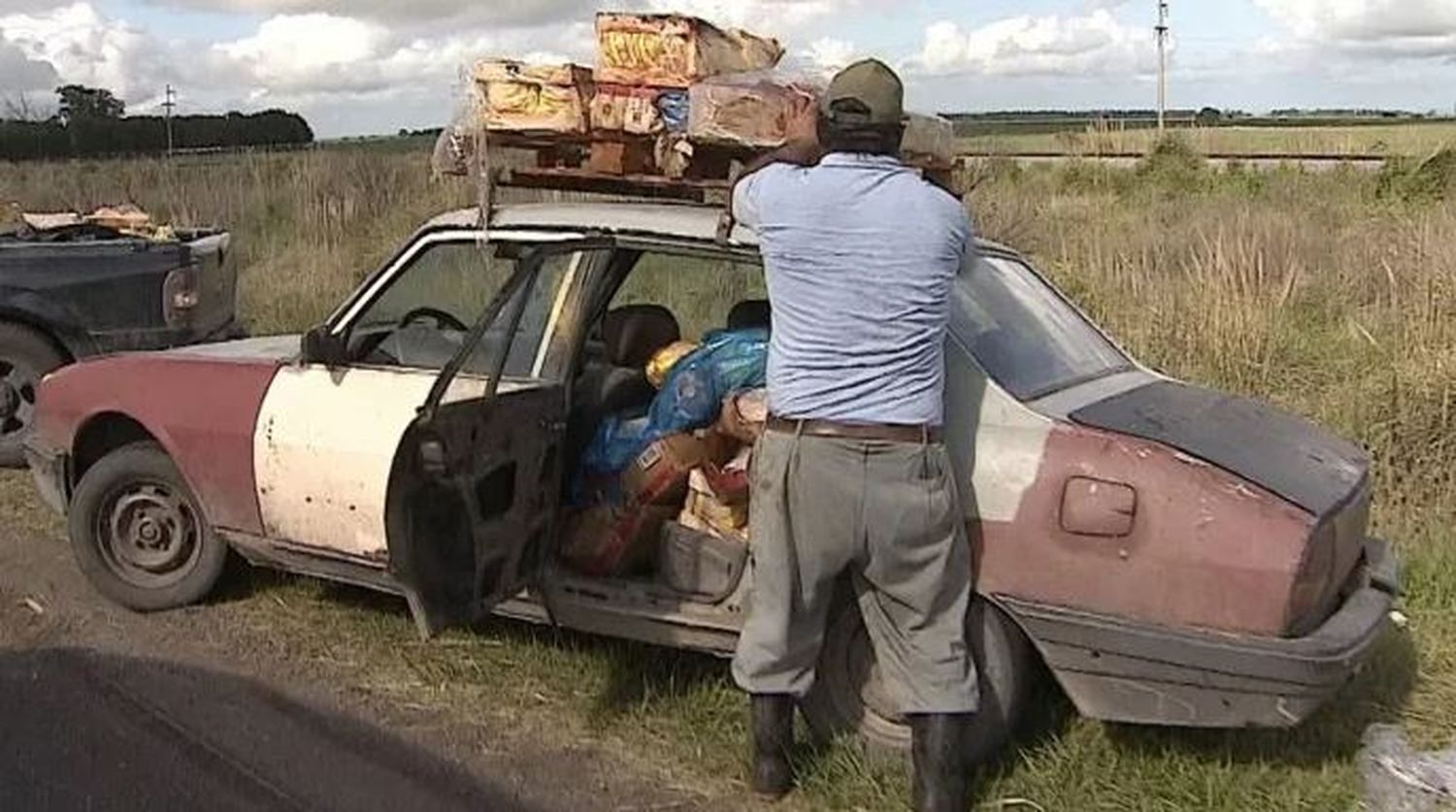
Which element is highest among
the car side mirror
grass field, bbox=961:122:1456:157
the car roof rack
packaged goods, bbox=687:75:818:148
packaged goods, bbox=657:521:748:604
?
grass field, bbox=961:122:1456:157

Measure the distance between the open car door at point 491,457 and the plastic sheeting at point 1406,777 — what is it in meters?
2.51

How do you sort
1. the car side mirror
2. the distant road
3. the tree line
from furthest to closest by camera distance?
the tree line → the distant road → the car side mirror

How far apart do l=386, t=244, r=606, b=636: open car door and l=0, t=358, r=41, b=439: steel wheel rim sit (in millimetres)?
5043

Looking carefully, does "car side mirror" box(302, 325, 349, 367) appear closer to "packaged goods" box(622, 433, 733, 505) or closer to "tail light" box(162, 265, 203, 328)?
"packaged goods" box(622, 433, 733, 505)

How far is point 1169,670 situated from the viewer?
4.25m

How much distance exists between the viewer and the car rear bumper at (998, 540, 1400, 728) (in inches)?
163

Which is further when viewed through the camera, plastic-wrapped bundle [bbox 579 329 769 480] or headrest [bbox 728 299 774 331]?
headrest [bbox 728 299 774 331]

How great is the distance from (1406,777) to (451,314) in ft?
11.7

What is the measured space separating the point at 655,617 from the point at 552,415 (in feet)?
2.38

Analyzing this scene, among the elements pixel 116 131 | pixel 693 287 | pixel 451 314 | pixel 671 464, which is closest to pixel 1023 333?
pixel 671 464

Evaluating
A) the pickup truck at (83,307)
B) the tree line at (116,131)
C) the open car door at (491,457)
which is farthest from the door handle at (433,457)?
the tree line at (116,131)

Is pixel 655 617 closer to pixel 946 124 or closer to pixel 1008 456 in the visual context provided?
pixel 1008 456

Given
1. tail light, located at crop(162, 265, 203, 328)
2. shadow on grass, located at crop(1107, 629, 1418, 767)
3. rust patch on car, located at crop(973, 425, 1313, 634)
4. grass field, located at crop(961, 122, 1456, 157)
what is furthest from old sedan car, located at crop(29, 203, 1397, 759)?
grass field, located at crop(961, 122, 1456, 157)

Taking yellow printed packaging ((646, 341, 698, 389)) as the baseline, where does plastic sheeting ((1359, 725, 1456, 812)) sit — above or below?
below
